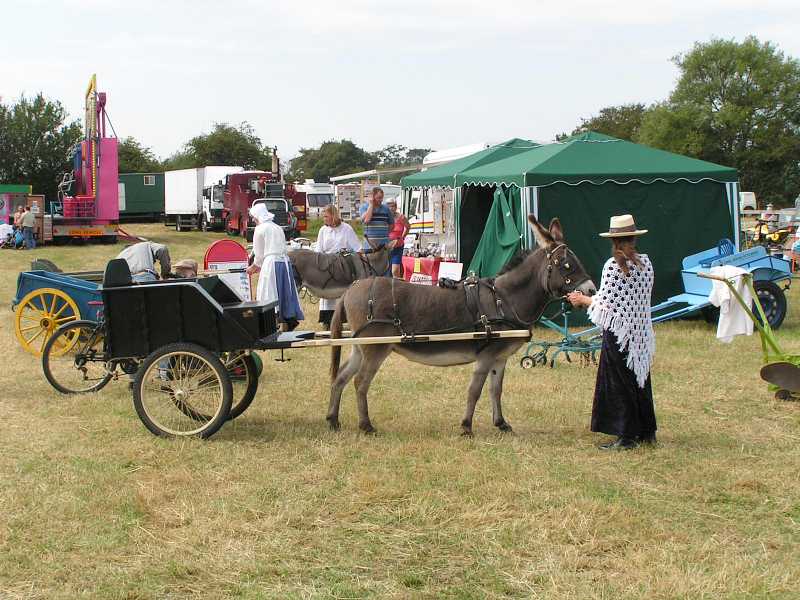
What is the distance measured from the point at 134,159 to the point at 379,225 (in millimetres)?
58087


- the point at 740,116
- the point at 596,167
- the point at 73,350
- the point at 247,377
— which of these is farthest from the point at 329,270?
the point at 740,116

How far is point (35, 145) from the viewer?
1997 inches

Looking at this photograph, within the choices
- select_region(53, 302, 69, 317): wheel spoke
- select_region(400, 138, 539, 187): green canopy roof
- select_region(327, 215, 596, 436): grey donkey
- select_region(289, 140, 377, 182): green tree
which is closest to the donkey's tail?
select_region(327, 215, 596, 436): grey donkey

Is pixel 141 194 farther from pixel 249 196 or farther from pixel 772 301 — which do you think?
pixel 772 301

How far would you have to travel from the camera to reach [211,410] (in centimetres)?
759

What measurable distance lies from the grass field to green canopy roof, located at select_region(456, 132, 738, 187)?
16.7ft

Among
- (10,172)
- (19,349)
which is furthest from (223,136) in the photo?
(19,349)

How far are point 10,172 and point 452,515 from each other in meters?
51.0

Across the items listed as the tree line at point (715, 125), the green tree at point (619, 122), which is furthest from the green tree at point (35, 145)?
the green tree at point (619, 122)

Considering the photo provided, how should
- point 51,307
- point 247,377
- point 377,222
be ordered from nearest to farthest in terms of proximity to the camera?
1. point 247,377
2. point 51,307
3. point 377,222

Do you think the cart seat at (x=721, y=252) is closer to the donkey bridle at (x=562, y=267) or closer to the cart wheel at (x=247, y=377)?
the donkey bridle at (x=562, y=267)

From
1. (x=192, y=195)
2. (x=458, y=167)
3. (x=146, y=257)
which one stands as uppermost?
(x=192, y=195)

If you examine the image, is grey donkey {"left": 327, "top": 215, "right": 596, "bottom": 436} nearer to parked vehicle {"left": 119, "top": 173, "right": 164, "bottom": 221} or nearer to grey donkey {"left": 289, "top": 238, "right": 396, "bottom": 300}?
grey donkey {"left": 289, "top": 238, "right": 396, "bottom": 300}

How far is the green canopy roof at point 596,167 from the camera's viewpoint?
43.7 feet
